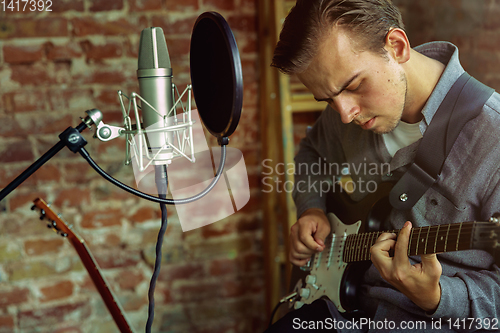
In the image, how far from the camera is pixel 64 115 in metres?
1.36

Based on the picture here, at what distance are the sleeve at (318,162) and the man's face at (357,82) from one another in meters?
0.28

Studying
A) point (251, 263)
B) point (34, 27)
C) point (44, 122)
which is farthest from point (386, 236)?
point (34, 27)

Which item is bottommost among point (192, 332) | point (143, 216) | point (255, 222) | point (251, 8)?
point (192, 332)

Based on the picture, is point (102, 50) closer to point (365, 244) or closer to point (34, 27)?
point (34, 27)

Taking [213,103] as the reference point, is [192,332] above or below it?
below

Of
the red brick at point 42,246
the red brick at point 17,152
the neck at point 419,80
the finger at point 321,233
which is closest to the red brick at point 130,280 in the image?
the red brick at point 42,246

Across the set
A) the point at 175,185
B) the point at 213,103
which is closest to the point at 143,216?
the point at 175,185

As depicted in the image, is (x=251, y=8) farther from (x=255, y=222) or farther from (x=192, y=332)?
(x=192, y=332)

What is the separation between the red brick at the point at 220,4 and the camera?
1432mm

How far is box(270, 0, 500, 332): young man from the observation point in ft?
2.51

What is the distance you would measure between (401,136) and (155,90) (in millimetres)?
566

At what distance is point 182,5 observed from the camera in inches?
55.3

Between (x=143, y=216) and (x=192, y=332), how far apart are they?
483 mm

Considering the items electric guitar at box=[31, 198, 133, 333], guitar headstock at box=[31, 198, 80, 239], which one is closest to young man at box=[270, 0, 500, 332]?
electric guitar at box=[31, 198, 133, 333]
